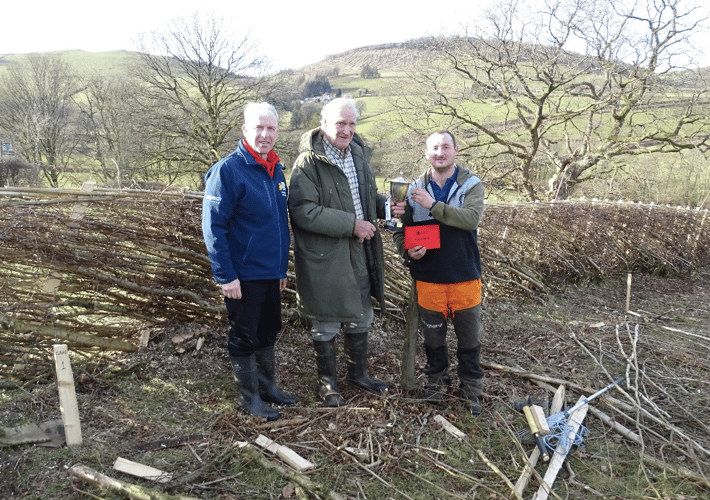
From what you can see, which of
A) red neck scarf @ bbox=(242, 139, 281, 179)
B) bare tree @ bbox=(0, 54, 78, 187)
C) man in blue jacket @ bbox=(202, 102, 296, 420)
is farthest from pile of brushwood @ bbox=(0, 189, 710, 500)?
bare tree @ bbox=(0, 54, 78, 187)

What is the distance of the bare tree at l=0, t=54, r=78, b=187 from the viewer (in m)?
19.3

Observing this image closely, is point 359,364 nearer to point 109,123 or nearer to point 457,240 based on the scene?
point 457,240

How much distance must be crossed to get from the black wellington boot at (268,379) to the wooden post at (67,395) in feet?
3.38

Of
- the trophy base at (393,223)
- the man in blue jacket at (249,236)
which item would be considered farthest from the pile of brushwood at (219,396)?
the trophy base at (393,223)

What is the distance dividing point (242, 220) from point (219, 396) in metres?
1.23

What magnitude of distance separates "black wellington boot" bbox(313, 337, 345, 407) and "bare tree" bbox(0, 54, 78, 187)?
18375 millimetres

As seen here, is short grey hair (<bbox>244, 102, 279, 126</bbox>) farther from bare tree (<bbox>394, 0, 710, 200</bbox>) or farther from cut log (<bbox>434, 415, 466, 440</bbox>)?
bare tree (<bbox>394, 0, 710, 200</bbox>)

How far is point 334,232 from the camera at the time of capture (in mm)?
2746

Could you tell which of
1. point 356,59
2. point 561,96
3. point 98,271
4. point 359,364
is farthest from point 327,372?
point 356,59

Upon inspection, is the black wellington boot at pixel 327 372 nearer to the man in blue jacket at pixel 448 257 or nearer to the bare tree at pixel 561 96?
the man in blue jacket at pixel 448 257

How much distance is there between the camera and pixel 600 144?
44.9 feet

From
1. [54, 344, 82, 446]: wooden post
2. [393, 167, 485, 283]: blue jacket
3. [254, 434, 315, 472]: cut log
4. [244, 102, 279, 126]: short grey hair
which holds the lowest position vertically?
[254, 434, 315, 472]: cut log

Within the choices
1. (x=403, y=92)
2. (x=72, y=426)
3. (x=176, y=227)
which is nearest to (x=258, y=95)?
(x=403, y=92)

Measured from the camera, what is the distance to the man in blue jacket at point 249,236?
252 cm
